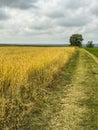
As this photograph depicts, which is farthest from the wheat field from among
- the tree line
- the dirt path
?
the tree line

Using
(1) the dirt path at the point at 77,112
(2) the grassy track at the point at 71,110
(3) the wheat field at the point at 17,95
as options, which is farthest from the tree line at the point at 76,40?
(3) the wheat field at the point at 17,95

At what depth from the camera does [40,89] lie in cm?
995

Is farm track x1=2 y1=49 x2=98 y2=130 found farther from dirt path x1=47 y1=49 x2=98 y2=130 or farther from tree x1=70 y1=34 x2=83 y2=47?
tree x1=70 y1=34 x2=83 y2=47

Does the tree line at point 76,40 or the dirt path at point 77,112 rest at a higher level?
the tree line at point 76,40

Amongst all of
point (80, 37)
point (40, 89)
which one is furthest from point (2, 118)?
point (80, 37)

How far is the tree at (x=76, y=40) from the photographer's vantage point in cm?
15312

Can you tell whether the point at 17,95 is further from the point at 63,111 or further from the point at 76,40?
the point at 76,40

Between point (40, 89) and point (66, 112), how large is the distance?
2.15 m

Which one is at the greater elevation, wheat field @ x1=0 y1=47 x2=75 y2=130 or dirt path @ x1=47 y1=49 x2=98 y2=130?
wheat field @ x1=0 y1=47 x2=75 y2=130

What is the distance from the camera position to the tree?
6029 inches

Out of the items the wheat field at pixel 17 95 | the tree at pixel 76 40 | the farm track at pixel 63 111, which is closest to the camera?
the wheat field at pixel 17 95

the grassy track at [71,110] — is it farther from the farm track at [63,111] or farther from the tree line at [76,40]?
the tree line at [76,40]

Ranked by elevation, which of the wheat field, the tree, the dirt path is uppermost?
the tree

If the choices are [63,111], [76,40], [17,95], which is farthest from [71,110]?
[76,40]
